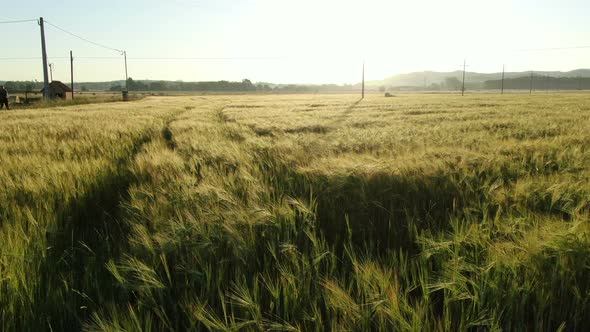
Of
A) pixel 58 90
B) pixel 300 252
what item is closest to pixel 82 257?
pixel 300 252

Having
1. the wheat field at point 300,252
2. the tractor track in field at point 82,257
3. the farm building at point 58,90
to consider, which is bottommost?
the tractor track in field at point 82,257

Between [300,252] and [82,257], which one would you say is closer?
[300,252]

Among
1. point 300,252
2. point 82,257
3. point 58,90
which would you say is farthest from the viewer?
point 58,90

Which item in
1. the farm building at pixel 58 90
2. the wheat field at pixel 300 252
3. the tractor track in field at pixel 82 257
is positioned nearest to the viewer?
the wheat field at pixel 300 252

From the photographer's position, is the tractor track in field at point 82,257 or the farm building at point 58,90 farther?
the farm building at point 58,90

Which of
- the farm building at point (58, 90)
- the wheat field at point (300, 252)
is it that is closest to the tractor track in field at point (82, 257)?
the wheat field at point (300, 252)

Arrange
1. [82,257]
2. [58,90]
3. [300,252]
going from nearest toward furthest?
[300,252], [82,257], [58,90]

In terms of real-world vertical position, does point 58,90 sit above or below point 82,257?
above

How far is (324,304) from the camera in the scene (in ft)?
4.25

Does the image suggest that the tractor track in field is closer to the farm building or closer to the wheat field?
the wheat field

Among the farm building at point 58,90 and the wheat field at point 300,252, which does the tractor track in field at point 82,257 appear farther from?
the farm building at point 58,90

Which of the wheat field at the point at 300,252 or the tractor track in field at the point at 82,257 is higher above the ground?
the wheat field at the point at 300,252

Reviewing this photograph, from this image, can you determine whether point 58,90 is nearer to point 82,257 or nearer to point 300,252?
point 82,257

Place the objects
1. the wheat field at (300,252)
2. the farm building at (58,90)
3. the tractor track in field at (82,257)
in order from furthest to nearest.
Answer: the farm building at (58,90), the tractor track in field at (82,257), the wheat field at (300,252)
